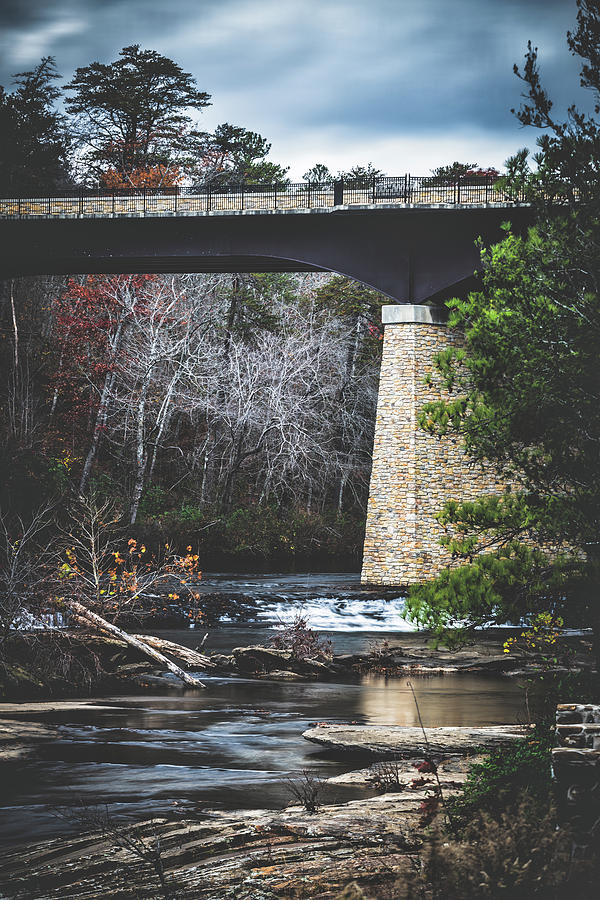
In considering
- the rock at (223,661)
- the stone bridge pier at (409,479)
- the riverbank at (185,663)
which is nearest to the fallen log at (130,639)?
the riverbank at (185,663)

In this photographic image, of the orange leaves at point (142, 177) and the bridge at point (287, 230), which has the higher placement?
the orange leaves at point (142, 177)

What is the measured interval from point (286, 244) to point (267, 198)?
1498 mm

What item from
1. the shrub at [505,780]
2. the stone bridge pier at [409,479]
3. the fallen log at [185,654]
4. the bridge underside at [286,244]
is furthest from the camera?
the bridge underside at [286,244]

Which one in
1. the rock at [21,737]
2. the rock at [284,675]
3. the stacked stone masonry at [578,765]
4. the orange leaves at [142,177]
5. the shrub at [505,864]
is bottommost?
the rock at [284,675]

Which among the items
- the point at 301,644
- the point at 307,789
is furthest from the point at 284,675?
the point at 307,789

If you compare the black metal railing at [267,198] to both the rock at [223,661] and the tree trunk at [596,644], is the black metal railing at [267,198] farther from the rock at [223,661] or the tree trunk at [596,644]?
the tree trunk at [596,644]

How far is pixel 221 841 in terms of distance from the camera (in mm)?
8172

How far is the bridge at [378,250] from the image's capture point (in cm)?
2839

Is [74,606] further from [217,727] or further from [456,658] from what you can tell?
[456,658]

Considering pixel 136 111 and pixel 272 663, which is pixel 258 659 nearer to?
pixel 272 663

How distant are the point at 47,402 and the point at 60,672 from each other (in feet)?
83.6

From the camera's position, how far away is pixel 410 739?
1201 centimetres

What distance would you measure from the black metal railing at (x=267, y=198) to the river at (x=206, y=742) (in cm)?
1518

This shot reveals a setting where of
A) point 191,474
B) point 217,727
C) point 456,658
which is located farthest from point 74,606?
point 191,474
